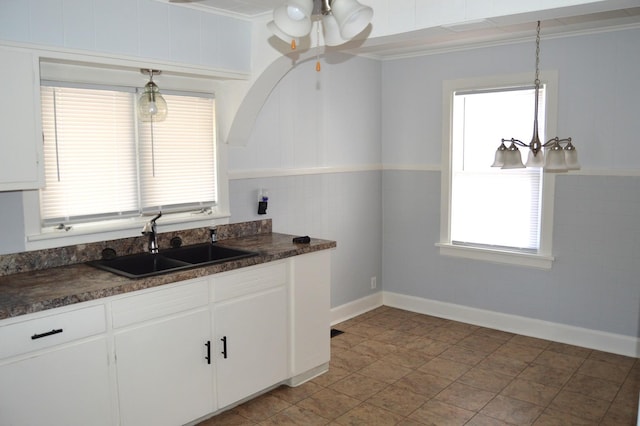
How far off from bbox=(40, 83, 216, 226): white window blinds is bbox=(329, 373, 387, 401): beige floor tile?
158cm

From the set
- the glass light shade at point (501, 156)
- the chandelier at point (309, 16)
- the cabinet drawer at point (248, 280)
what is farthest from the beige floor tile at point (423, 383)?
the chandelier at point (309, 16)

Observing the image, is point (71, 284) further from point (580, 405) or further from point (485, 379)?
point (580, 405)

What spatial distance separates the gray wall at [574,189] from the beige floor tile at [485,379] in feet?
3.13

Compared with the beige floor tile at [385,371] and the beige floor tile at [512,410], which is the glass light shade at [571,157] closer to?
the beige floor tile at [512,410]

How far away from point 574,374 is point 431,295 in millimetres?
1584

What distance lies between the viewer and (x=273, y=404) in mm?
3439

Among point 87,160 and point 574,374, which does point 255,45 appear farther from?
point 574,374

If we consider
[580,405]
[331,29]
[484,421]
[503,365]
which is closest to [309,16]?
[331,29]

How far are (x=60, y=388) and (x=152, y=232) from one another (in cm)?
111

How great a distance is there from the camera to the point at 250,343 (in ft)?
10.9

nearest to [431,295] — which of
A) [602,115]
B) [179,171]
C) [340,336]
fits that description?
[340,336]

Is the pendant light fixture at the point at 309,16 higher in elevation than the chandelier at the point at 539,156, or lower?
higher

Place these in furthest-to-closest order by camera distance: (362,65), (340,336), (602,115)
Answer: (362,65)
(340,336)
(602,115)

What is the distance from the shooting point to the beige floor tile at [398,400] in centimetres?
340
